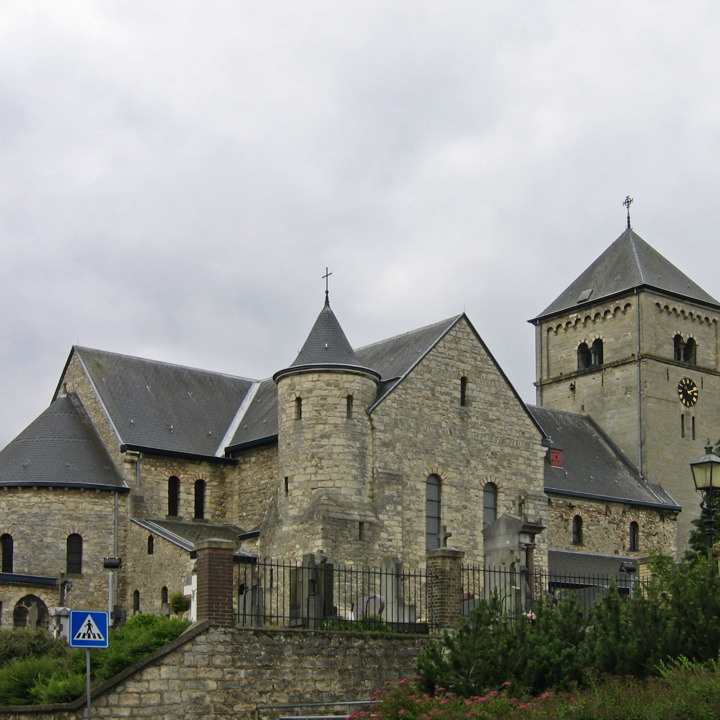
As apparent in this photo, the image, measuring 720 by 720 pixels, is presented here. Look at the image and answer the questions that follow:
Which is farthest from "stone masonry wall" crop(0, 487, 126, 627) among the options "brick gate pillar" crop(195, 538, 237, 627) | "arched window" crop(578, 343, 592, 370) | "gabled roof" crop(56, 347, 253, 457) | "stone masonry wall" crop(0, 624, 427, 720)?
"arched window" crop(578, 343, 592, 370)

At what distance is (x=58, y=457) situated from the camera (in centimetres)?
3928

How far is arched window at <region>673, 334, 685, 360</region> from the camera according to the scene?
57.6 metres

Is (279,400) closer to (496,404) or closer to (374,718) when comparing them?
(496,404)

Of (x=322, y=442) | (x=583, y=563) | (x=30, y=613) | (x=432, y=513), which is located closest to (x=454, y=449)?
(x=432, y=513)

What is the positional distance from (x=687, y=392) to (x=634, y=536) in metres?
9.45

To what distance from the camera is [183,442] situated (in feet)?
136

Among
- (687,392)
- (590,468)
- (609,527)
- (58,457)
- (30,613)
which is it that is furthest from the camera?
(687,392)

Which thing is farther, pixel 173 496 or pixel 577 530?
pixel 577 530

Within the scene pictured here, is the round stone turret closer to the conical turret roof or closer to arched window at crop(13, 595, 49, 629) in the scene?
the conical turret roof

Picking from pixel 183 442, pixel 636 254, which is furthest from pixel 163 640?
pixel 636 254

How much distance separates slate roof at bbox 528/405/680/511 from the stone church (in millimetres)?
1071

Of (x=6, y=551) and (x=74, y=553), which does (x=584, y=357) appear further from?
(x=6, y=551)

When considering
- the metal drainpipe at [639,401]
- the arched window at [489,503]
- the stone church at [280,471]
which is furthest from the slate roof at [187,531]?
the metal drainpipe at [639,401]

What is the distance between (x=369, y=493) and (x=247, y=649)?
16.3 meters
